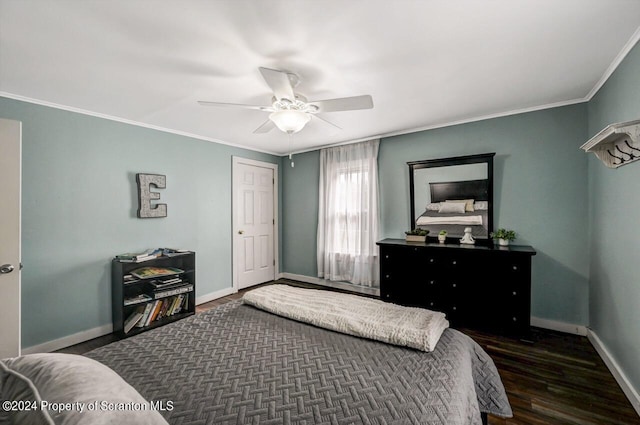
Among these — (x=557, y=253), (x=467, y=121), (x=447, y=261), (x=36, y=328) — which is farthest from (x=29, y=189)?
(x=557, y=253)

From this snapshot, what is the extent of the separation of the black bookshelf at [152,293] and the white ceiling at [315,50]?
5.91 ft

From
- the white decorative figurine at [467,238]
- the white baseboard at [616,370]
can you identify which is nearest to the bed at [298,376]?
the white baseboard at [616,370]

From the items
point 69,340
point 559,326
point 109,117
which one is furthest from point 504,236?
point 69,340

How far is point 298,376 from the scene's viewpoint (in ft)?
3.86

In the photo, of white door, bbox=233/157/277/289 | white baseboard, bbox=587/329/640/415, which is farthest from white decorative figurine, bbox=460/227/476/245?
white door, bbox=233/157/277/289

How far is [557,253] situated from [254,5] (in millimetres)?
3651

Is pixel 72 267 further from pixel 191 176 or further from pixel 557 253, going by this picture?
pixel 557 253

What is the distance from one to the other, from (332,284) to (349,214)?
126 cm

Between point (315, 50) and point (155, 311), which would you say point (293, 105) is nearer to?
point (315, 50)

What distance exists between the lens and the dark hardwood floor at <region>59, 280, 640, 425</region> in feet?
5.71

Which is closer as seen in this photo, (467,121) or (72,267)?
(72,267)

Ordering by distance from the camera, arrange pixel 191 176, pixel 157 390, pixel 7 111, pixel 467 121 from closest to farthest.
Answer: pixel 157 390, pixel 7 111, pixel 467 121, pixel 191 176

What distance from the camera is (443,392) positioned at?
109 cm

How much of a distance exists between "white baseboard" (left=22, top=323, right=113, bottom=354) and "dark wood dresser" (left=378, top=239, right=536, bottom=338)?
130 inches
